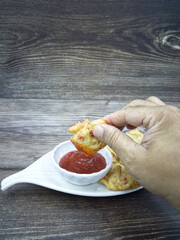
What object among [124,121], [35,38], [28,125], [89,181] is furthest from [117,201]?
[35,38]

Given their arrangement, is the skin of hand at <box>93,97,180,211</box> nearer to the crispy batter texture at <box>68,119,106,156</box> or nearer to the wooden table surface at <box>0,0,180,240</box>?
the crispy batter texture at <box>68,119,106,156</box>

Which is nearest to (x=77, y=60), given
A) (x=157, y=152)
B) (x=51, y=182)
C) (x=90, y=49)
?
(x=90, y=49)

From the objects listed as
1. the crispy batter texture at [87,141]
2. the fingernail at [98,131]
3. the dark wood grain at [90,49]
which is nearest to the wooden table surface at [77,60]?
the dark wood grain at [90,49]

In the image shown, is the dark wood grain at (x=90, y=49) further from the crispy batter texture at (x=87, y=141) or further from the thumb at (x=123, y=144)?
the thumb at (x=123, y=144)

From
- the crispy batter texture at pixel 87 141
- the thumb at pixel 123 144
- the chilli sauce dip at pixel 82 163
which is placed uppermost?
the thumb at pixel 123 144

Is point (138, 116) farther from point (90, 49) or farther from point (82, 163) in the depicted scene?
point (90, 49)

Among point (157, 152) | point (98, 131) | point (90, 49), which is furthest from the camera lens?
point (90, 49)

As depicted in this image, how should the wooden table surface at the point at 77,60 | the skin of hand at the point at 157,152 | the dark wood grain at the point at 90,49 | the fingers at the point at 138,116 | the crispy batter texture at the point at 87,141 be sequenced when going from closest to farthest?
the skin of hand at the point at 157,152 < the fingers at the point at 138,116 < the crispy batter texture at the point at 87,141 < the wooden table surface at the point at 77,60 < the dark wood grain at the point at 90,49
